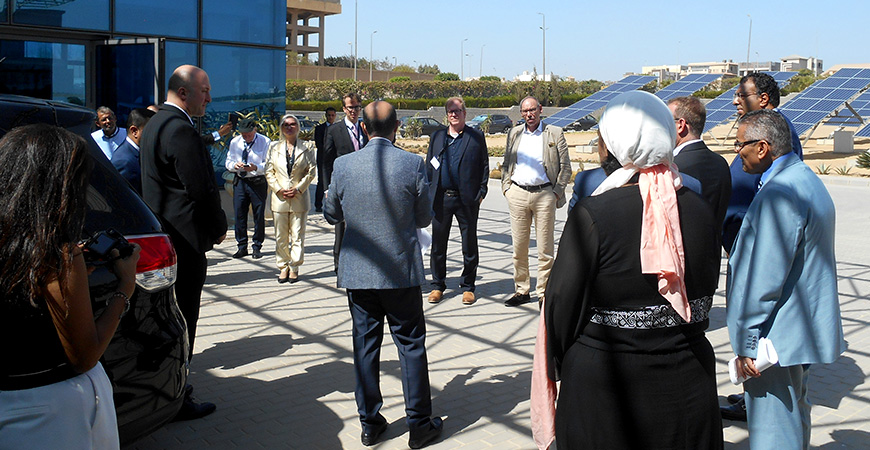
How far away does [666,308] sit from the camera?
2.79 metres

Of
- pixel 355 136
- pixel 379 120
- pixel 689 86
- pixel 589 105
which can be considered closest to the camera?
pixel 379 120

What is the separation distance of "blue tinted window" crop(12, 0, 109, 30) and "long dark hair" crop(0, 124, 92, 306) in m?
10.4

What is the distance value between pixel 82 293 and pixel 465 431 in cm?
296

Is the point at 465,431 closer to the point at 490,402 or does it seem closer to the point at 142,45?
the point at 490,402

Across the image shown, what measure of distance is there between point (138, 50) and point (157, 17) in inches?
68.9

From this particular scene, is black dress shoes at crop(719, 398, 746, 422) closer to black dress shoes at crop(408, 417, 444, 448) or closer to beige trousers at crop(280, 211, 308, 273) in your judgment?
black dress shoes at crop(408, 417, 444, 448)

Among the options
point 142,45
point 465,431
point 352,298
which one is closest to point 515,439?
point 465,431

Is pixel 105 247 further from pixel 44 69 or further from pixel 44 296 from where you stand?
pixel 44 69

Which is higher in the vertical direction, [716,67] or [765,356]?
[716,67]

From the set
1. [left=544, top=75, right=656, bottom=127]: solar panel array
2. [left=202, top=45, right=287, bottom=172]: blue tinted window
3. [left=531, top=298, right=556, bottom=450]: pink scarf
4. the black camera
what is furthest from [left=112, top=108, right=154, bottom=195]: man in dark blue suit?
[left=544, top=75, right=656, bottom=127]: solar panel array

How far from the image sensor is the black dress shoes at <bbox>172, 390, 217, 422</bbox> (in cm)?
494

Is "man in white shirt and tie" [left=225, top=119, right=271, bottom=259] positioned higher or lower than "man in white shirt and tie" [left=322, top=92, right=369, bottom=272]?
lower

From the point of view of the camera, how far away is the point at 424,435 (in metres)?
4.62

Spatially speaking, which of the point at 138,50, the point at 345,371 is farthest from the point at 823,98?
the point at 345,371
